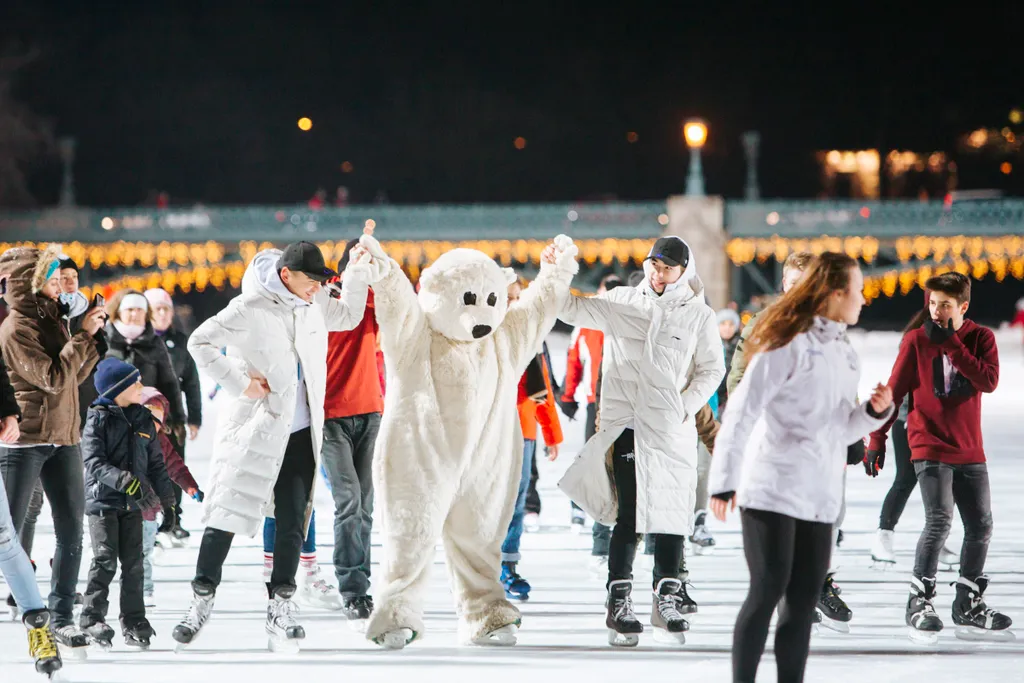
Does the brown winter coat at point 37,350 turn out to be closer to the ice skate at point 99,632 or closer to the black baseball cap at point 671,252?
the ice skate at point 99,632

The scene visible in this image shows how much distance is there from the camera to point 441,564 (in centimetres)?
659

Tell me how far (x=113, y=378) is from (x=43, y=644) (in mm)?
1047

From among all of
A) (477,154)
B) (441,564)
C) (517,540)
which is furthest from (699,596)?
(477,154)

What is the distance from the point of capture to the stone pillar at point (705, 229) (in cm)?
3309

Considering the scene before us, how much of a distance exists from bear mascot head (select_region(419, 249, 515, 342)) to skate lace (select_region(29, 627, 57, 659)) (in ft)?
5.56

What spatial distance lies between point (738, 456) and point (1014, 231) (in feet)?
99.4

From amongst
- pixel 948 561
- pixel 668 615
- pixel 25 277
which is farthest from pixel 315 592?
pixel 948 561

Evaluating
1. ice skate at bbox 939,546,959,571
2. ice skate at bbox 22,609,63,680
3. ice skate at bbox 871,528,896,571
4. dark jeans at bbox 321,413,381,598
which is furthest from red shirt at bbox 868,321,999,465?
ice skate at bbox 22,609,63,680

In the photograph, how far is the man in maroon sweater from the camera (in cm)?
516

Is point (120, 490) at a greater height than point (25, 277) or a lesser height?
lesser

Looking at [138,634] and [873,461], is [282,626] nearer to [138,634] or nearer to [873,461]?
[138,634]

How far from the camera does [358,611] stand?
5309mm

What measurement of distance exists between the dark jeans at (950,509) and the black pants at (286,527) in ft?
7.66

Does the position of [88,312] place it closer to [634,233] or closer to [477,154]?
[634,233]
